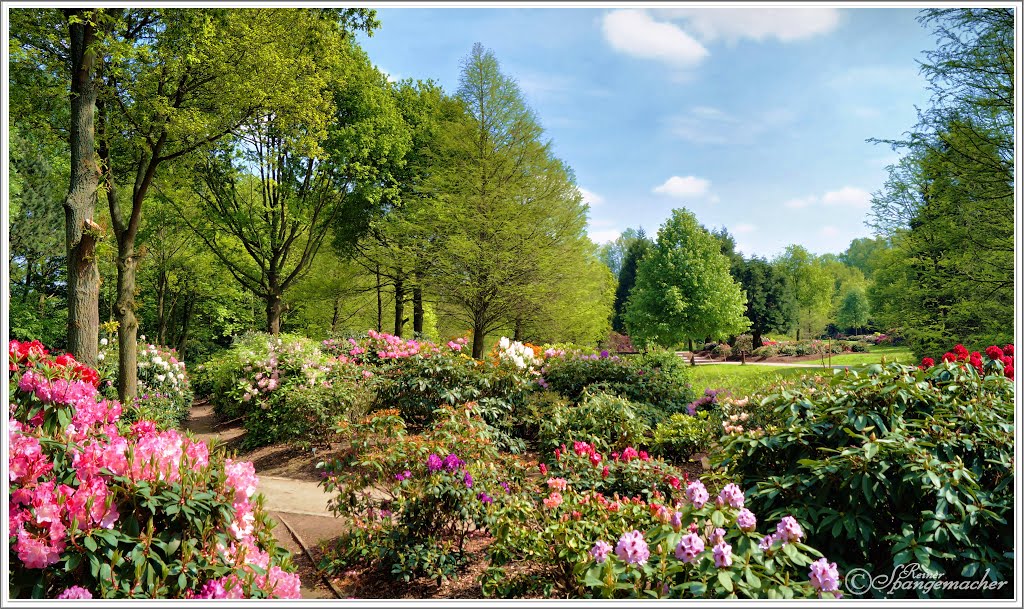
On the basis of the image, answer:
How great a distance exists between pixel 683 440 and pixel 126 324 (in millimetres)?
6744

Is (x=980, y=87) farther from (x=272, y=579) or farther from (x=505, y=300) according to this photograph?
(x=272, y=579)

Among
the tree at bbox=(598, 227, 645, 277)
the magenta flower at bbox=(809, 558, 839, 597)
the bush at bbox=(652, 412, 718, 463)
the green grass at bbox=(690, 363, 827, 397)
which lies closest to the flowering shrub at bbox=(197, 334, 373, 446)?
the bush at bbox=(652, 412, 718, 463)

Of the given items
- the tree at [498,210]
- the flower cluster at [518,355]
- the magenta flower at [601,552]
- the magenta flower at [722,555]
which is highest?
the tree at [498,210]

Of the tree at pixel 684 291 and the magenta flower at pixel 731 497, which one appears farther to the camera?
the tree at pixel 684 291

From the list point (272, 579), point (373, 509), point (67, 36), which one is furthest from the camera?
point (67, 36)

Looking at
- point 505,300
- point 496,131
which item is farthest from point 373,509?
point 496,131

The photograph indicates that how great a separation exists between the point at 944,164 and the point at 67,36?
12732 mm

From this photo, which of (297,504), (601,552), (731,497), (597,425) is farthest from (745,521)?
(297,504)

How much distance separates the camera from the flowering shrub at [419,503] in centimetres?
346

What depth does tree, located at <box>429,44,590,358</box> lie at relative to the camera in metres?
12.5

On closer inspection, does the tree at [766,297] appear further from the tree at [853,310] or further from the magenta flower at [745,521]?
the magenta flower at [745,521]

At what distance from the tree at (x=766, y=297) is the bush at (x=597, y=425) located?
94.8ft

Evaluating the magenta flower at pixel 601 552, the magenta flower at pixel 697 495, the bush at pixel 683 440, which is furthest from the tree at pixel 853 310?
the magenta flower at pixel 601 552

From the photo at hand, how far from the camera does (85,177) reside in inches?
227
